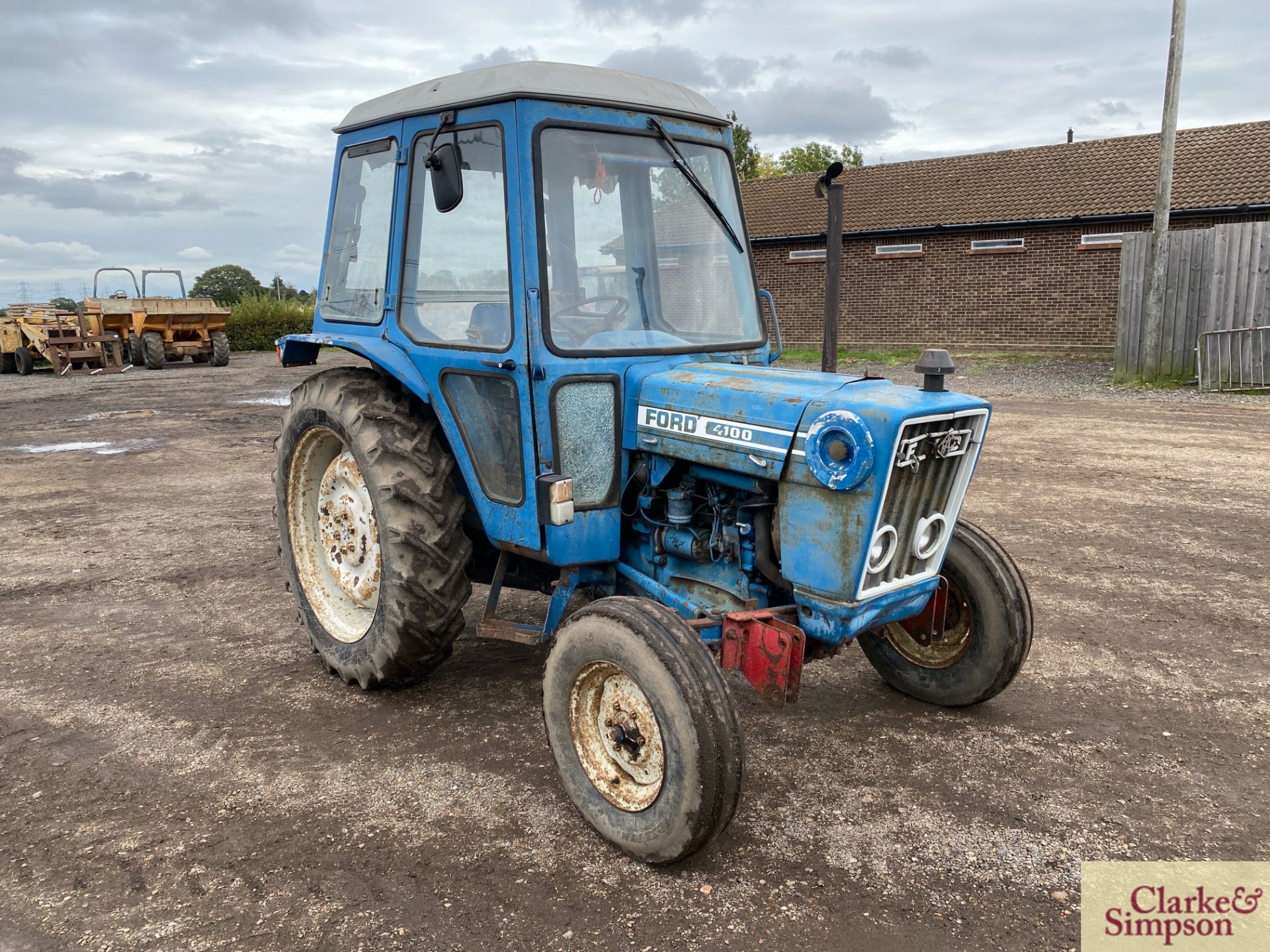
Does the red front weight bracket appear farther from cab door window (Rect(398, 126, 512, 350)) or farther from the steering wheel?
cab door window (Rect(398, 126, 512, 350))

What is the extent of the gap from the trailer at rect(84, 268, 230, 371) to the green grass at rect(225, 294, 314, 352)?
193 inches

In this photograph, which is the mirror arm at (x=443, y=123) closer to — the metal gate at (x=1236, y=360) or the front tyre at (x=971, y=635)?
the front tyre at (x=971, y=635)

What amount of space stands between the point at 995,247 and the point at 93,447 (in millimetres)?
16870

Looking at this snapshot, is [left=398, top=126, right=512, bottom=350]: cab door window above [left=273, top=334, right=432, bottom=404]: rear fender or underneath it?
above

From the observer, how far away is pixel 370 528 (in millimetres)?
4152

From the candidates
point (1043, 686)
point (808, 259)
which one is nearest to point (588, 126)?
point (1043, 686)

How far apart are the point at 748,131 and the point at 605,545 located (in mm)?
41173

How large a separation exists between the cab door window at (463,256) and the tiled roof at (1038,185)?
13613mm

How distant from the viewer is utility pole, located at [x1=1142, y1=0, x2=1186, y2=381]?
1347cm

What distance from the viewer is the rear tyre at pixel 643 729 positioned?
8.78 feet

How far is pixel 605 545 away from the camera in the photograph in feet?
11.7

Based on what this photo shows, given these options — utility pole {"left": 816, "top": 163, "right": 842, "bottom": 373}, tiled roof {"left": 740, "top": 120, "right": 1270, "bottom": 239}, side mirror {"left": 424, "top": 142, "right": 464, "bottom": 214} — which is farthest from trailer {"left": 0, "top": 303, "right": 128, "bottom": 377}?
utility pole {"left": 816, "top": 163, "right": 842, "bottom": 373}

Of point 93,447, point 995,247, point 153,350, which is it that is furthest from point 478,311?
point 153,350

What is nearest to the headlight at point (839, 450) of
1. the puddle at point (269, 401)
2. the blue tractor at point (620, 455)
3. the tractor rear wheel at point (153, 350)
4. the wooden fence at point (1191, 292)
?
the blue tractor at point (620, 455)
